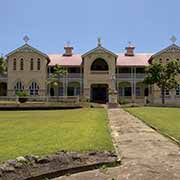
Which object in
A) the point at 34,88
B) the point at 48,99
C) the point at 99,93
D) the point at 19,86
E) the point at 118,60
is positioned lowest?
the point at 48,99

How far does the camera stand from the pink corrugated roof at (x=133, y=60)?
180 ft

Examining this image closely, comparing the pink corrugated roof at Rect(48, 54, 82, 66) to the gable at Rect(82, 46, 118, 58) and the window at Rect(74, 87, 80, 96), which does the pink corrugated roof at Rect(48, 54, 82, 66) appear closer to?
the gable at Rect(82, 46, 118, 58)

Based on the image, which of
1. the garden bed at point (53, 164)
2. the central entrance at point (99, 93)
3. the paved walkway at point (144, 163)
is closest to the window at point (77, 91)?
the central entrance at point (99, 93)

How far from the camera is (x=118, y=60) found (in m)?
56.5

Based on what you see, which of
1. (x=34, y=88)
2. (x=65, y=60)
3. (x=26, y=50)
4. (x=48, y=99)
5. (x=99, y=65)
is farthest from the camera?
(x=65, y=60)

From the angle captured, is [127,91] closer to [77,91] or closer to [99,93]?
[99,93]

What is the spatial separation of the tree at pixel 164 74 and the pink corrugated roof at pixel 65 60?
41.1ft

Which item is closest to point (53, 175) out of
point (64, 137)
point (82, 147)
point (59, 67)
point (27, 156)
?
point (27, 156)

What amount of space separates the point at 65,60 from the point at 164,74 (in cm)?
1696

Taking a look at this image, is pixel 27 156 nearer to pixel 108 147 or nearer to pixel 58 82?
pixel 108 147

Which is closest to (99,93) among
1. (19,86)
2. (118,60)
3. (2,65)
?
(118,60)

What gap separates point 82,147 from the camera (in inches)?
403

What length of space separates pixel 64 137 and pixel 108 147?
2.64m

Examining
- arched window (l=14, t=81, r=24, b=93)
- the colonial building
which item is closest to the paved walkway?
the colonial building
